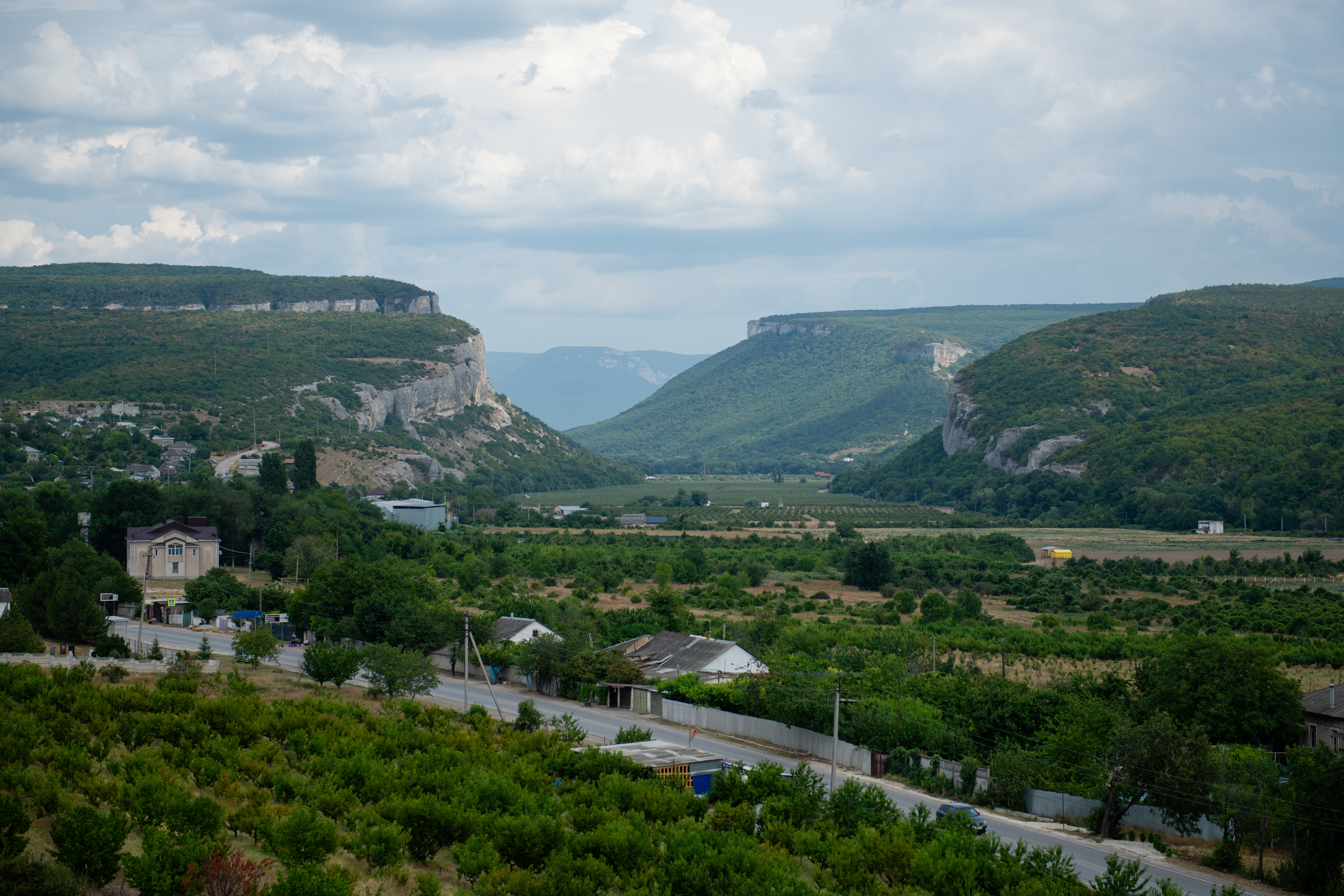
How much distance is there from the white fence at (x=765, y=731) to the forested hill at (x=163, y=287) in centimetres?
14259

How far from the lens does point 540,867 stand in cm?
1975

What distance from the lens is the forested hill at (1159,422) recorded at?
3949 inches

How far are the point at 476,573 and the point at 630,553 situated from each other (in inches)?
635

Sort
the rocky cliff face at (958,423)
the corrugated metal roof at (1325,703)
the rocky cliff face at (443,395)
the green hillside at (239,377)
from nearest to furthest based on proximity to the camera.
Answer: the corrugated metal roof at (1325,703) → the green hillside at (239,377) → the rocky cliff face at (443,395) → the rocky cliff face at (958,423)

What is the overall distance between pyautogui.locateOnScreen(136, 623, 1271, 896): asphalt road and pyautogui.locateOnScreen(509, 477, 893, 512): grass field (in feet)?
265

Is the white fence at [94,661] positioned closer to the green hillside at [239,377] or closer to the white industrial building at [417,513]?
the green hillside at [239,377]

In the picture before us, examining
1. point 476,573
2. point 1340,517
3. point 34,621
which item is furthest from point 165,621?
point 1340,517

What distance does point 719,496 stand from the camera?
537 feet

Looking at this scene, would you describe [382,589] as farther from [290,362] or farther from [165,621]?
[290,362]

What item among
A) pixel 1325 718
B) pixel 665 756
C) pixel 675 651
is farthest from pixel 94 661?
pixel 1325 718

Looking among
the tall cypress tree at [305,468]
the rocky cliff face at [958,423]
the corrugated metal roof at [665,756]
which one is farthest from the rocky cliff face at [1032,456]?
the corrugated metal roof at [665,756]

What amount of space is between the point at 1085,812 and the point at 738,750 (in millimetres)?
10068

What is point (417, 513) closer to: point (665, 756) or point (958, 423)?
point (665, 756)

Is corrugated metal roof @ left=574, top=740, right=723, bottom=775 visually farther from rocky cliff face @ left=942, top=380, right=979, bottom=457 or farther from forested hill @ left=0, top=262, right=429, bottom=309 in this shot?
forested hill @ left=0, top=262, right=429, bottom=309
